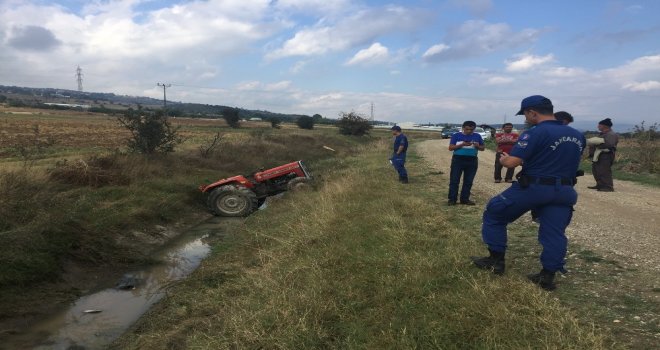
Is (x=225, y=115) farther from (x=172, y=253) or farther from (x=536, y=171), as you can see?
(x=536, y=171)

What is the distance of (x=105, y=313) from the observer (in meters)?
5.94

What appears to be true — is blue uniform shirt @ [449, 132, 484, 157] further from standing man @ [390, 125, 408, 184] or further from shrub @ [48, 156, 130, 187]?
shrub @ [48, 156, 130, 187]

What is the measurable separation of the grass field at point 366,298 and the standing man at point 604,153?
4.74 m

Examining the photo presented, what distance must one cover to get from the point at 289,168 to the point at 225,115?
164 feet

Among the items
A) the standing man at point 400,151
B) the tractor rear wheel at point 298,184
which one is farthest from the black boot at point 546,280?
the tractor rear wheel at point 298,184

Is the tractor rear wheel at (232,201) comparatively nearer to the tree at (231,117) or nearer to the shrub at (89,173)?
the shrub at (89,173)

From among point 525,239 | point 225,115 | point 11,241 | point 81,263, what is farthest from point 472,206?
point 225,115

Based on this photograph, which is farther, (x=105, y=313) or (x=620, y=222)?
(x=620, y=222)

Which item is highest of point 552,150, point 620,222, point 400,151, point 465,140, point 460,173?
point 552,150

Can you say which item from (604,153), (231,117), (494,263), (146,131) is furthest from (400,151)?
(231,117)

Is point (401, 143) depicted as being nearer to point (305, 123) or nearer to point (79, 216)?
point (79, 216)

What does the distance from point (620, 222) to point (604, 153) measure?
3906mm

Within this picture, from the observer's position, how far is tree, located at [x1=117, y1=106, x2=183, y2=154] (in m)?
15.6

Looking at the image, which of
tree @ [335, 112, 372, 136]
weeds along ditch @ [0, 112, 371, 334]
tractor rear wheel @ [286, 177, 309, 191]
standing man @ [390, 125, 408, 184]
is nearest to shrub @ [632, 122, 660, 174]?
standing man @ [390, 125, 408, 184]
